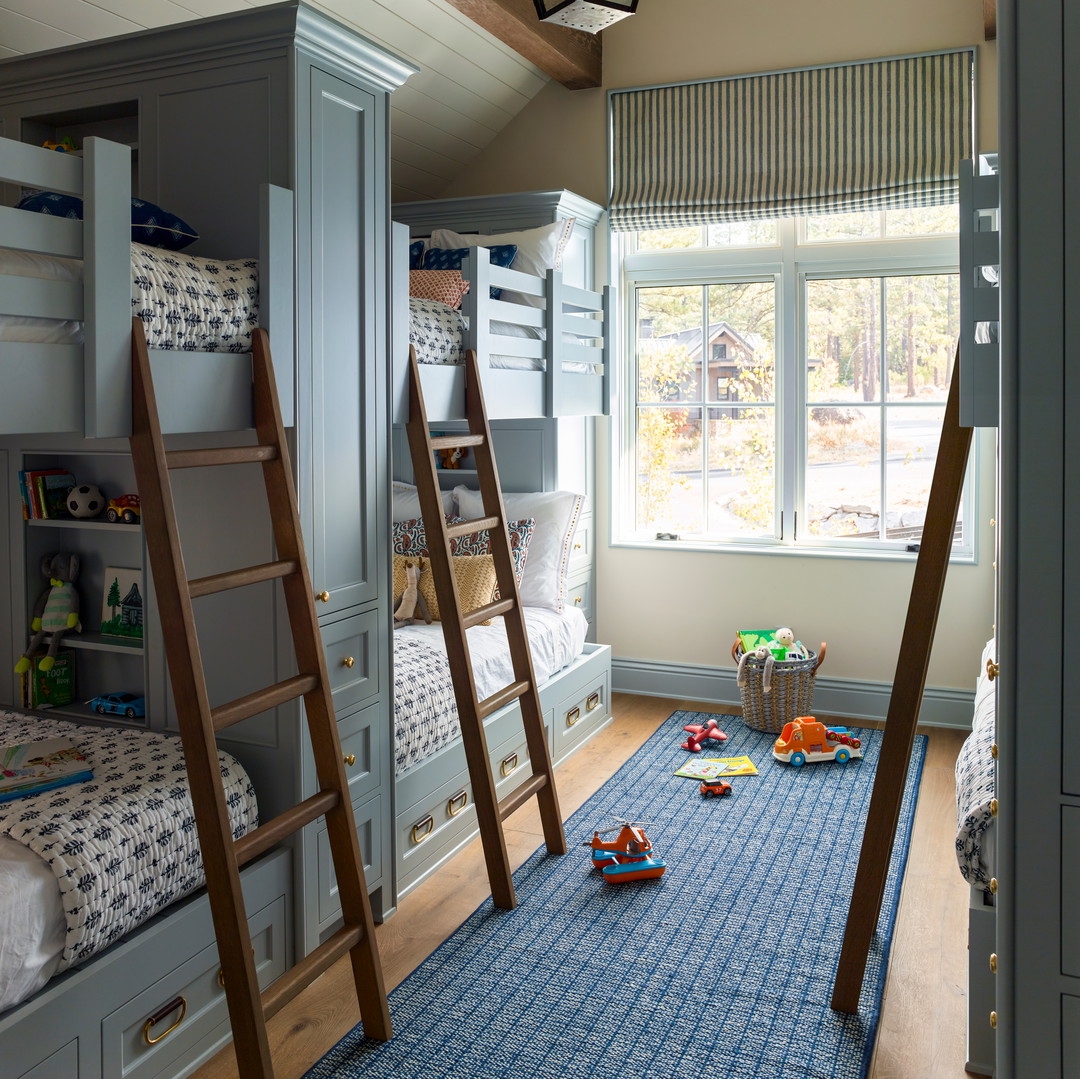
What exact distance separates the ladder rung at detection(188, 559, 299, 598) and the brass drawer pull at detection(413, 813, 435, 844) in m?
1.10

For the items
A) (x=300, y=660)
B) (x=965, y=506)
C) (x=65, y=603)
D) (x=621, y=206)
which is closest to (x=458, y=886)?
(x=300, y=660)

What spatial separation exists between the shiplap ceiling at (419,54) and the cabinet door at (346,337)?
0.65 meters

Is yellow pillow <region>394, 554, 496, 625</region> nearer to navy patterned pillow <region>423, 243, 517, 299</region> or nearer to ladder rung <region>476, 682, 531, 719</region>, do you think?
ladder rung <region>476, 682, 531, 719</region>

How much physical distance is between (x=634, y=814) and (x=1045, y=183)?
8.29ft

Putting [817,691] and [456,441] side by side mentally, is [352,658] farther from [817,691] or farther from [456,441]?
[817,691]

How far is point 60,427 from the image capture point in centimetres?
183

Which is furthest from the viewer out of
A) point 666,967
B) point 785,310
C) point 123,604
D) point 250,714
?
point 785,310

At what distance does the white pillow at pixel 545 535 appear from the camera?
4078 millimetres

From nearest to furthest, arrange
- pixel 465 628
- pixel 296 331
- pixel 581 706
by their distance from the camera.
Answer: pixel 296 331, pixel 465 628, pixel 581 706

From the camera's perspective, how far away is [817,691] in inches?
180

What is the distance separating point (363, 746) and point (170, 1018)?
0.80m

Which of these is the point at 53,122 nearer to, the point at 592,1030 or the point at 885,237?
the point at 592,1030

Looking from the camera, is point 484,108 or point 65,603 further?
point 484,108

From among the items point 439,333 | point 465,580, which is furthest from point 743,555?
point 439,333
